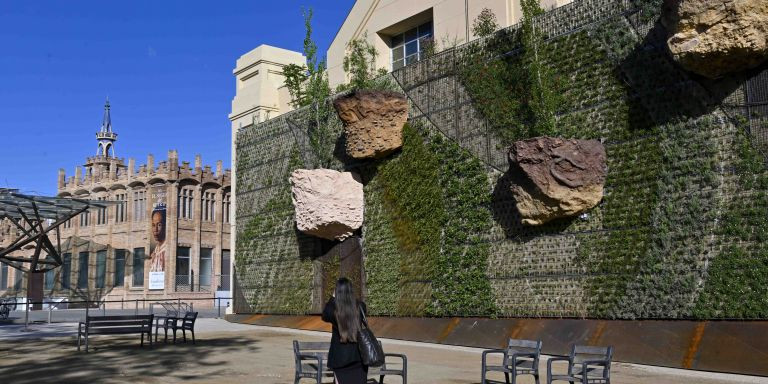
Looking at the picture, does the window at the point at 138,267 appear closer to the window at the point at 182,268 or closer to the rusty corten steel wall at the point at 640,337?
the window at the point at 182,268

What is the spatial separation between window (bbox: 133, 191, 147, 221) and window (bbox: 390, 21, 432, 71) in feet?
105

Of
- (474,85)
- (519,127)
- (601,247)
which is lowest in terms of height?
(601,247)

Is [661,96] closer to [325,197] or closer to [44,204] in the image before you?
[325,197]

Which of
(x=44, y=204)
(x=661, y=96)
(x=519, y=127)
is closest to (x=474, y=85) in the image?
(x=519, y=127)

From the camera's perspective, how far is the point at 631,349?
12.1m

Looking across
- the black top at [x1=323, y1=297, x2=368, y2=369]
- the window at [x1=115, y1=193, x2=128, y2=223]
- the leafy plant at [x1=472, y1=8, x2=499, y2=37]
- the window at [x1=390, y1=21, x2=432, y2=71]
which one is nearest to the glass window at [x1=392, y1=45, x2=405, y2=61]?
the window at [x1=390, y1=21, x2=432, y2=71]

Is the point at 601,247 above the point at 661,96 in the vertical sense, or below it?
below

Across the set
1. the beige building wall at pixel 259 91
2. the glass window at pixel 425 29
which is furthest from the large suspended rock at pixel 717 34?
the beige building wall at pixel 259 91

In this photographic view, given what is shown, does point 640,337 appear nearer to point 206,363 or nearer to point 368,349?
point 206,363

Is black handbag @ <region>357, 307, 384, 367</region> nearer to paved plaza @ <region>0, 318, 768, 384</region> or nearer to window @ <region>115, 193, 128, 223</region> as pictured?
paved plaza @ <region>0, 318, 768, 384</region>

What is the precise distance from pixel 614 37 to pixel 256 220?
13.2 m

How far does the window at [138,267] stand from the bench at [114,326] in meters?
35.9

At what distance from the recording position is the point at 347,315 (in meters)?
6.49

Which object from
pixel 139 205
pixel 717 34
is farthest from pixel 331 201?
pixel 139 205
